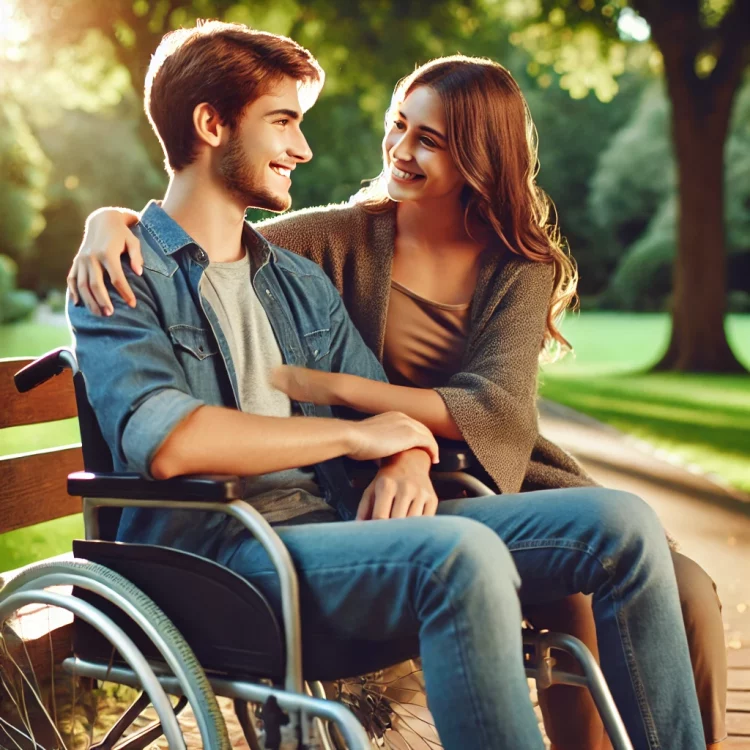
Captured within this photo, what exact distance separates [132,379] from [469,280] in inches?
49.4

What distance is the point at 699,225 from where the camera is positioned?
16.5m

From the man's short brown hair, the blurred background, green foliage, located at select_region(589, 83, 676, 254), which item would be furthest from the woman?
green foliage, located at select_region(589, 83, 676, 254)

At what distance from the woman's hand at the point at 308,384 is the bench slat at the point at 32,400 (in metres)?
0.87

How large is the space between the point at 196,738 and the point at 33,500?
894 mm

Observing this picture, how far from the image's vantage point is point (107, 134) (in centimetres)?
3441

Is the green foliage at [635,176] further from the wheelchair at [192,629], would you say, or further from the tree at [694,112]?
the wheelchair at [192,629]

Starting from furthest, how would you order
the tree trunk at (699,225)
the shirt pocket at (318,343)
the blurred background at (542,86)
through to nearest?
the tree trunk at (699,225) < the blurred background at (542,86) < the shirt pocket at (318,343)

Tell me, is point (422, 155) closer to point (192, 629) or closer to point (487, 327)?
point (487, 327)

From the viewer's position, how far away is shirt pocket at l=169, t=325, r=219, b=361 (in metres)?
2.40

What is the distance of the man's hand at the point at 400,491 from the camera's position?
8.13 feet

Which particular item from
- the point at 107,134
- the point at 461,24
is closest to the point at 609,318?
the point at 107,134

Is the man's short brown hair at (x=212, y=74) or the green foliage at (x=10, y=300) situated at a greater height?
the man's short brown hair at (x=212, y=74)

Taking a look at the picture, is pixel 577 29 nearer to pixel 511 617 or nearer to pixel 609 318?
pixel 511 617

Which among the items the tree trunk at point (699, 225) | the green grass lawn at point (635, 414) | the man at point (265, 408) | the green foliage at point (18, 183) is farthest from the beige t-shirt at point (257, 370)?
the green foliage at point (18, 183)
